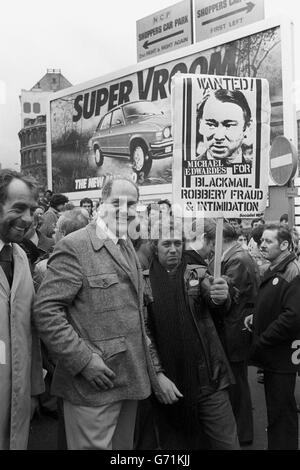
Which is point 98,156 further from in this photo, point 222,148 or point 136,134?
point 222,148

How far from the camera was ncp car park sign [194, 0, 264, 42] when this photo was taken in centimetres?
2686

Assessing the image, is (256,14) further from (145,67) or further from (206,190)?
(206,190)

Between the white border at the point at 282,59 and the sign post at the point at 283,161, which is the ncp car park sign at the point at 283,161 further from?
the white border at the point at 282,59

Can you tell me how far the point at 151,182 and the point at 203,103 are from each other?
1810 cm

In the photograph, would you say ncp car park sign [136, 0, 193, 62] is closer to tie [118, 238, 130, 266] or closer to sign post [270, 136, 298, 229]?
sign post [270, 136, 298, 229]

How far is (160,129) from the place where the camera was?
2111 centimetres

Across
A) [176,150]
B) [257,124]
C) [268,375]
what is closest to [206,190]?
[176,150]

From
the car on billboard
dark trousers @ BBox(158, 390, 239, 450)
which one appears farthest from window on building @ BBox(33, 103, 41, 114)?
dark trousers @ BBox(158, 390, 239, 450)

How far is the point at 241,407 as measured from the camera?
460cm

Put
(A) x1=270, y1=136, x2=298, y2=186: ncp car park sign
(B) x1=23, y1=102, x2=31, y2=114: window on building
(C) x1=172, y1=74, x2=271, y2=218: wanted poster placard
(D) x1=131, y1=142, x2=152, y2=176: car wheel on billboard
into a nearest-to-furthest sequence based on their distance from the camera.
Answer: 1. (C) x1=172, y1=74, x2=271, y2=218: wanted poster placard
2. (A) x1=270, y1=136, x2=298, y2=186: ncp car park sign
3. (D) x1=131, y1=142, x2=152, y2=176: car wheel on billboard
4. (B) x1=23, y1=102, x2=31, y2=114: window on building

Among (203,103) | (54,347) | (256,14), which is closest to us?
(54,347)

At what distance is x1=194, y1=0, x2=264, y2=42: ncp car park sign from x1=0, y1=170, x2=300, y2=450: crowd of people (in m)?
24.4

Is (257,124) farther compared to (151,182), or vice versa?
(151,182)

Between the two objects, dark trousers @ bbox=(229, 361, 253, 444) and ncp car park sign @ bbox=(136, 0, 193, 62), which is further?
ncp car park sign @ bbox=(136, 0, 193, 62)
